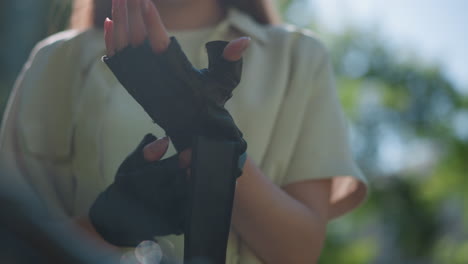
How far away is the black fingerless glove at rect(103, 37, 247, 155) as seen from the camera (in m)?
0.50

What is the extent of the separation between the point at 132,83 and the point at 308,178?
1.33ft

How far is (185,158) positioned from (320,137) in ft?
1.29

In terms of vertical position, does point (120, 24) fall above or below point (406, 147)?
above

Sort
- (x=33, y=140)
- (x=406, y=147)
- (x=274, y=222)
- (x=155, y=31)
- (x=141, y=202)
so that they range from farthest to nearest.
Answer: (x=406, y=147) < (x=33, y=140) < (x=274, y=222) < (x=141, y=202) < (x=155, y=31)

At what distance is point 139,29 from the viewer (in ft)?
1.62

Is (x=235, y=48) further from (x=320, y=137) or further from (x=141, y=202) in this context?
(x=320, y=137)

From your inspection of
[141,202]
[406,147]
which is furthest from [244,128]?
[406,147]

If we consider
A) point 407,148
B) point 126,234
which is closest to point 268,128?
point 126,234

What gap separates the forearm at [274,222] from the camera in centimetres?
74

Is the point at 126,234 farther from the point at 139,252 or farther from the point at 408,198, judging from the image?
the point at 408,198

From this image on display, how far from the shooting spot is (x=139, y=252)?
1.94 ft

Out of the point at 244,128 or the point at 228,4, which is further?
the point at 228,4

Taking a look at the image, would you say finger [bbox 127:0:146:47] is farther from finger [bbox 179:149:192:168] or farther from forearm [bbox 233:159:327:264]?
forearm [bbox 233:159:327:264]

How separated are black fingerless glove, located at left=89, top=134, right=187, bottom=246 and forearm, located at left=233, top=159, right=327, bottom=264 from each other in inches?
4.9
